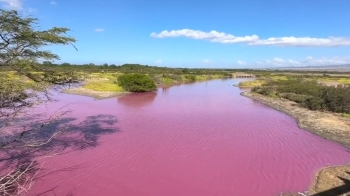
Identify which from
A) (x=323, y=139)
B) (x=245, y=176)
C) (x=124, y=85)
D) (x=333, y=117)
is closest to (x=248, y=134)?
(x=323, y=139)

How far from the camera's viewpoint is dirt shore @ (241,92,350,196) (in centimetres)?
803

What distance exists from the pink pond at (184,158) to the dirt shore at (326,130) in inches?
15.8

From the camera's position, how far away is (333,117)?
58.7 ft

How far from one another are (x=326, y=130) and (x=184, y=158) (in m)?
8.33

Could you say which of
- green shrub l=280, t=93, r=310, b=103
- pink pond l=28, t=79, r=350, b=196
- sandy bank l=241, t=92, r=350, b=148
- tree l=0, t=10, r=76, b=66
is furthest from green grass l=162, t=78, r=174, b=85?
tree l=0, t=10, r=76, b=66

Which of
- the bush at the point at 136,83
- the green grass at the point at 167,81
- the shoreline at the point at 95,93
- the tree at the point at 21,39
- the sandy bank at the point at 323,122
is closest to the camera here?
the tree at the point at 21,39

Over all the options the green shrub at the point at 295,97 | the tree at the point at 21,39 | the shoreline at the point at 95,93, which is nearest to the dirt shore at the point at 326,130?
the green shrub at the point at 295,97

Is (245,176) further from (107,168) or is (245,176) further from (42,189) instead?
(42,189)

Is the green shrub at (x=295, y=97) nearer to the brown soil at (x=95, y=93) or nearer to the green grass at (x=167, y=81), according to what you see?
the brown soil at (x=95, y=93)

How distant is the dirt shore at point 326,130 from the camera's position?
8031mm

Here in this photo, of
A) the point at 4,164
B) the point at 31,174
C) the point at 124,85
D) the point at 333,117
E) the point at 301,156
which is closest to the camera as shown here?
the point at 31,174

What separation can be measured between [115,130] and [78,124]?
229cm

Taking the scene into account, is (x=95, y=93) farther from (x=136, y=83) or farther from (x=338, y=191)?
(x=338, y=191)

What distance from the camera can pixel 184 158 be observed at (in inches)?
412
